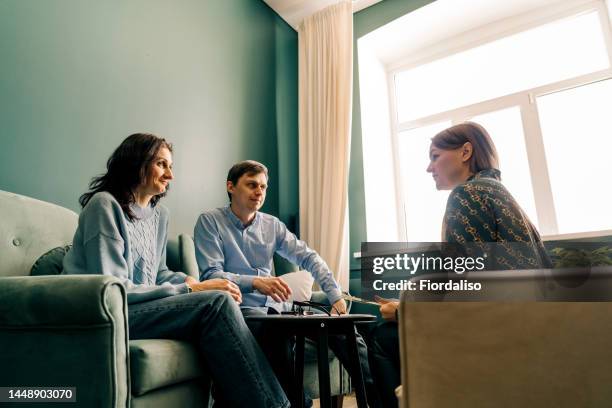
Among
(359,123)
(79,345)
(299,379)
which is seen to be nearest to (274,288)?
(299,379)

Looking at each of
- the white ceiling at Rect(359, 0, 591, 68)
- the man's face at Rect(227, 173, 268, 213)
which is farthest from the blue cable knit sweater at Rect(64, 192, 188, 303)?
the white ceiling at Rect(359, 0, 591, 68)

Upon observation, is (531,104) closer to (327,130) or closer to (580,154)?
(580,154)

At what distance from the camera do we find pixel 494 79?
10.0 feet

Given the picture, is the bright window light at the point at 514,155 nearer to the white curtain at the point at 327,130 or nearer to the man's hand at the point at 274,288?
the white curtain at the point at 327,130

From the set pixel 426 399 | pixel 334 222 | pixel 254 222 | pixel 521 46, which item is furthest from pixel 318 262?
pixel 521 46

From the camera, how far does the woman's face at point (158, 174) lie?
151 cm

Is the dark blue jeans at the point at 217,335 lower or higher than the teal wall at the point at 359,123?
lower

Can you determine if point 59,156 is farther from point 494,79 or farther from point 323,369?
point 494,79

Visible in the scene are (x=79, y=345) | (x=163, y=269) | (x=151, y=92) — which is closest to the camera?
(x=79, y=345)

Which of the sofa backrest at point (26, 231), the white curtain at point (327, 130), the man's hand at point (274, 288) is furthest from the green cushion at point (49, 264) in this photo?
the white curtain at point (327, 130)

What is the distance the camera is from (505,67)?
304 cm

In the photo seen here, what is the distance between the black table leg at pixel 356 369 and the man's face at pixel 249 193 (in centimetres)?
83

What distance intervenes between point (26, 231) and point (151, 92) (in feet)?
3.62

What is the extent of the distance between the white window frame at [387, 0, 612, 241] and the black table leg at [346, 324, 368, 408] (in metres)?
1.84
